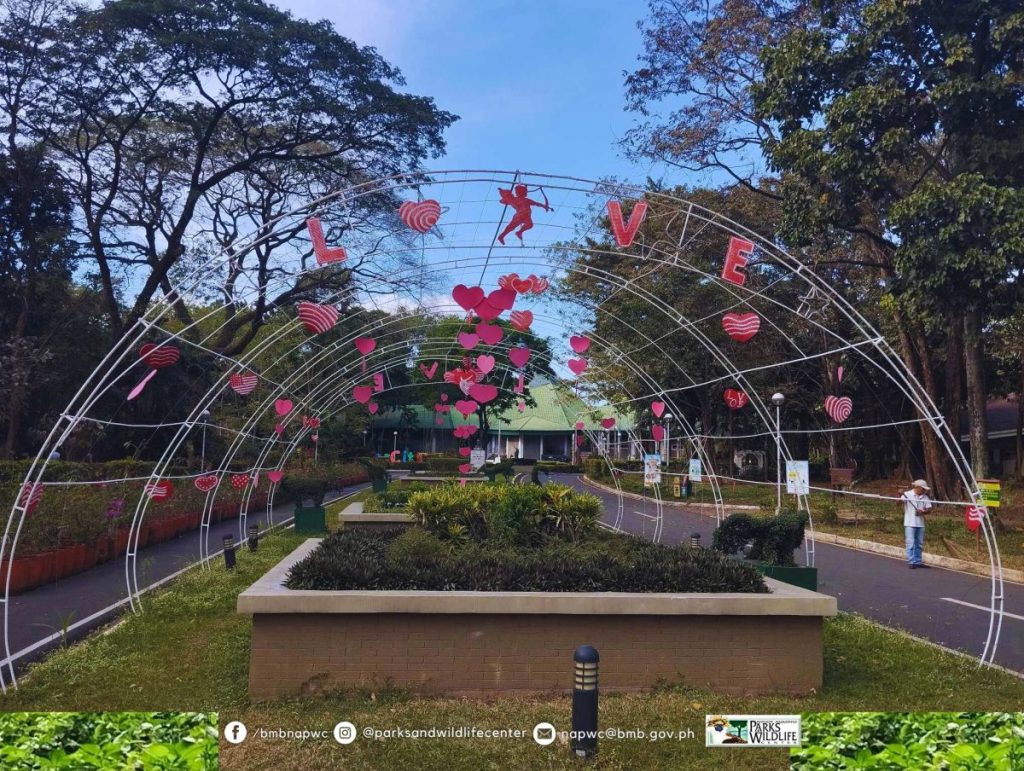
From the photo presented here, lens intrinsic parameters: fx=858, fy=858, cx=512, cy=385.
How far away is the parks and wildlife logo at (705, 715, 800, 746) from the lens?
216 inches

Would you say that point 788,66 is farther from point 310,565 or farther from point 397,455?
point 397,455

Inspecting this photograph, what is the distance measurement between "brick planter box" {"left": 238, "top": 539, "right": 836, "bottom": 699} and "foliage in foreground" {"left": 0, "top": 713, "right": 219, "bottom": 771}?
3.81 feet

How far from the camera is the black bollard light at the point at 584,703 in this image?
15.9ft

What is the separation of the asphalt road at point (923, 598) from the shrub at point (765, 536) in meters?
1.28

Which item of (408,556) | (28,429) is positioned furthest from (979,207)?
(28,429)

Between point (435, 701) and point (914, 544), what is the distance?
11.5 meters

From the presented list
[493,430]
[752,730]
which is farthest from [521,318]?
[493,430]

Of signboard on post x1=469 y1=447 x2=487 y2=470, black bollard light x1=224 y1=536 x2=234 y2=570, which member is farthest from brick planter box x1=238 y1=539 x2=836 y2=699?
signboard on post x1=469 y1=447 x2=487 y2=470

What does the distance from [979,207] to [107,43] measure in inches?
703

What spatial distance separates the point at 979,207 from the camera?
1315cm

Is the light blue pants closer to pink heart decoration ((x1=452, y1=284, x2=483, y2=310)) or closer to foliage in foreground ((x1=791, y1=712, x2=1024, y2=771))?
pink heart decoration ((x1=452, y1=284, x2=483, y2=310))

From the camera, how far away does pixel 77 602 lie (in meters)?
10.7

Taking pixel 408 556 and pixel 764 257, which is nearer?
pixel 408 556

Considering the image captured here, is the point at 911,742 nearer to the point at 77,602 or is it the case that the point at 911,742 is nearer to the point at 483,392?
the point at 77,602
